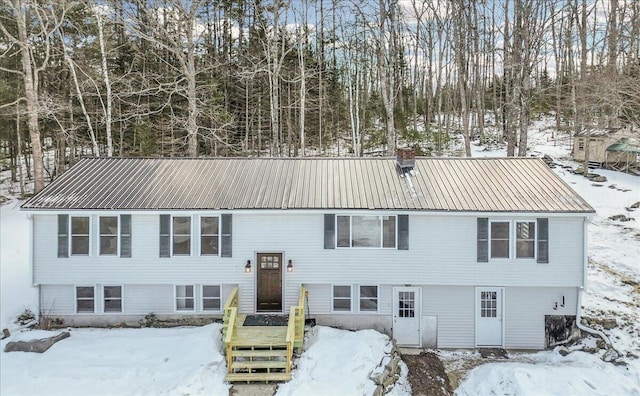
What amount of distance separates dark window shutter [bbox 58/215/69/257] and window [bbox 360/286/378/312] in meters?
8.56

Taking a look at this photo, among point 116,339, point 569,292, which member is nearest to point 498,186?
point 569,292

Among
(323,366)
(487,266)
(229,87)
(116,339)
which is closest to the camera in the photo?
(323,366)

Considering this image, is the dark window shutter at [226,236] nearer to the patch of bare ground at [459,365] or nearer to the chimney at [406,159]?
the chimney at [406,159]

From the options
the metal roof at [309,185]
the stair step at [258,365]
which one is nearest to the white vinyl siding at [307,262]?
the metal roof at [309,185]

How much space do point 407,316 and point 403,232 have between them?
2540mm

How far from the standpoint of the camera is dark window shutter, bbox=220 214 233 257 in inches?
467

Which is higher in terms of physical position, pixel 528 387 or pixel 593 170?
pixel 593 170

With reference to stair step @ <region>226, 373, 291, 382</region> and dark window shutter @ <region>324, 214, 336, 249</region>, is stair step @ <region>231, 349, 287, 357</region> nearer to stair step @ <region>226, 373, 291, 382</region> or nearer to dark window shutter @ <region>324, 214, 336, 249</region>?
stair step @ <region>226, 373, 291, 382</region>

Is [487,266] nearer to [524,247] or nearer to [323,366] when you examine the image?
[524,247]

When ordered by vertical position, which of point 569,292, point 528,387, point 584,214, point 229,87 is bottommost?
point 528,387

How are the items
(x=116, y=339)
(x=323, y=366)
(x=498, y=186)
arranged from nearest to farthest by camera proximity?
(x=323, y=366), (x=116, y=339), (x=498, y=186)

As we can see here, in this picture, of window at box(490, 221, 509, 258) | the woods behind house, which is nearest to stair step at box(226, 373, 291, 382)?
window at box(490, 221, 509, 258)

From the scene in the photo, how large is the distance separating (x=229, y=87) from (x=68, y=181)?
17.0 meters

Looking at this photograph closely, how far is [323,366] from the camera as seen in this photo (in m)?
10.1
